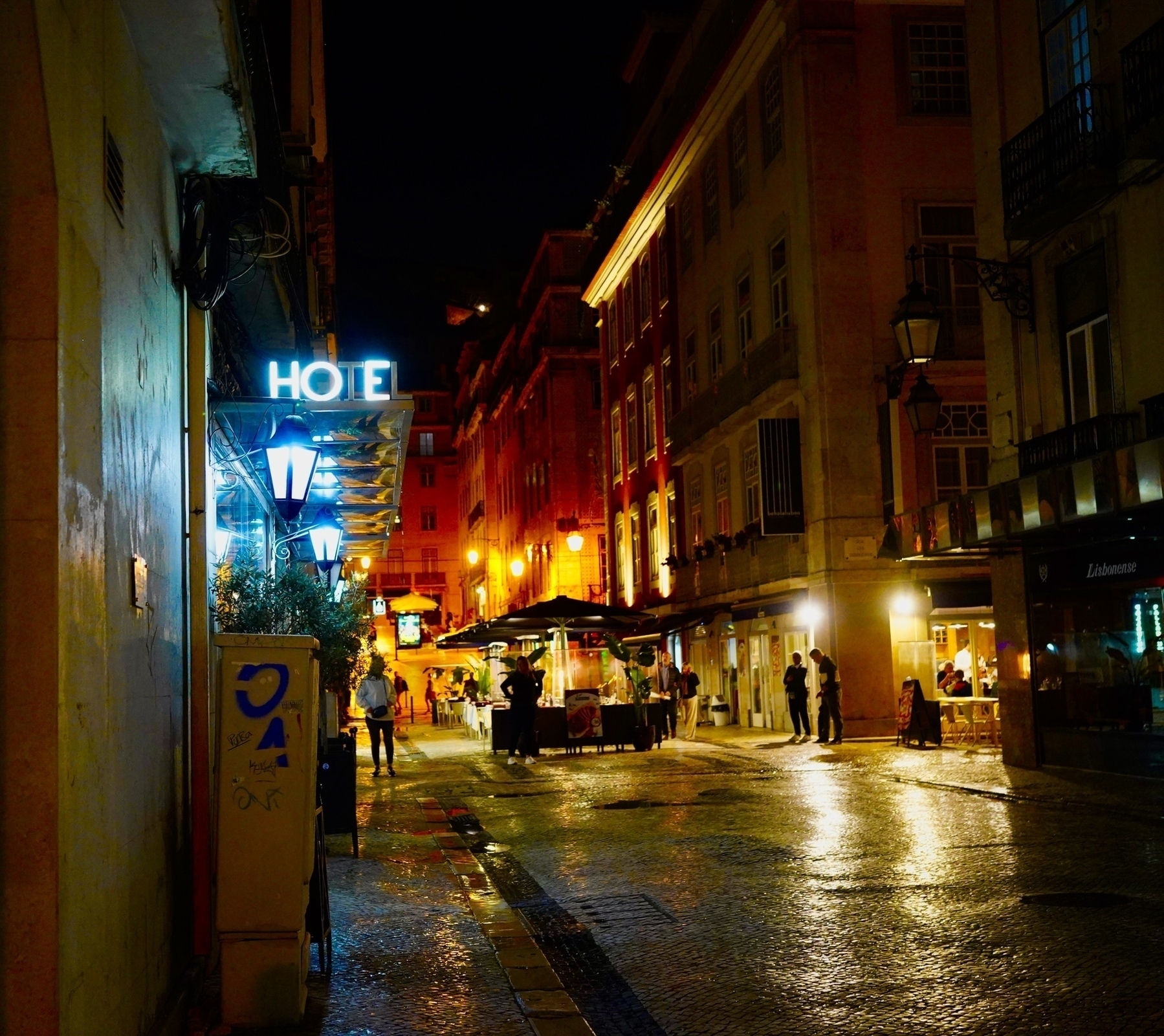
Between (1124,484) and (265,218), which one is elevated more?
(265,218)

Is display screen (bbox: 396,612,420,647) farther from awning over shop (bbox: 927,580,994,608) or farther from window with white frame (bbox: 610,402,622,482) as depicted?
awning over shop (bbox: 927,580,994,608)

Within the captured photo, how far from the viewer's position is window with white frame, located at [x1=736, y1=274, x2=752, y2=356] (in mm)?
32781

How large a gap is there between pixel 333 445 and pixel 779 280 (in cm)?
1727

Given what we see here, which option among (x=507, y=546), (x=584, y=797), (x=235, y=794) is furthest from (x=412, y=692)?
(x=235, y=794)

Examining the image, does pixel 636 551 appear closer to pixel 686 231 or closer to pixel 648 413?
pixel 648 413

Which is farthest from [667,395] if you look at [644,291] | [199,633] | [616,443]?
[199,633]

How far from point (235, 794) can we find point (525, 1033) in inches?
68.6

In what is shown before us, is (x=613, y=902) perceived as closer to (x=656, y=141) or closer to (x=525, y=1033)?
(x=525, y=1033)

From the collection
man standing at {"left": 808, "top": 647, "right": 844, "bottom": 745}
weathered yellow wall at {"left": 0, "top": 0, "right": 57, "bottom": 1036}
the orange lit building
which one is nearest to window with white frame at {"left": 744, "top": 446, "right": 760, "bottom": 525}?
man standing at {"left": 808, "top": 647, "right": 844, "bottom": 745}

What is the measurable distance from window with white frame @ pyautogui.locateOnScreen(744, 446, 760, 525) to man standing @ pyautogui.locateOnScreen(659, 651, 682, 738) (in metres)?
4.09

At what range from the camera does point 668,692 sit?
3319 cm

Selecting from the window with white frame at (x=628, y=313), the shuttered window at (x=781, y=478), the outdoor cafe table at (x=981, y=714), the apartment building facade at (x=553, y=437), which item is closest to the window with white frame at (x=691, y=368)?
the window with white frame at (x=628, y=313)

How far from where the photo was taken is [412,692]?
67625 mm

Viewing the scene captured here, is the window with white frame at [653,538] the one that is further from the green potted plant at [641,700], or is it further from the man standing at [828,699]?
the man standing at [828,699]
